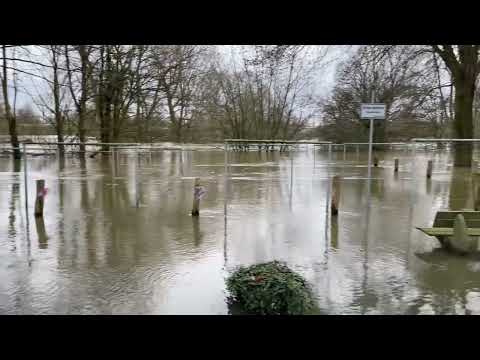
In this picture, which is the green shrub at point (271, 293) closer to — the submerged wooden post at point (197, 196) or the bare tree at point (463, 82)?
the submerged wooden post at point (197, 196)

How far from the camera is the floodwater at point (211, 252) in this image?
446cm

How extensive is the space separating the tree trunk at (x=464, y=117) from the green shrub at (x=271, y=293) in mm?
18416

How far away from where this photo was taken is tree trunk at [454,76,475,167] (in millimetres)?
19188

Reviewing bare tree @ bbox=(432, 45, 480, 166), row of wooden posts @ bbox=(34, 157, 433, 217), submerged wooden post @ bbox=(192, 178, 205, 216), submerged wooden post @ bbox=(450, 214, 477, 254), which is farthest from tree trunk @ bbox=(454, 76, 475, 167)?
submerged wooden post @ bbox=(192, 178, 205, 216)

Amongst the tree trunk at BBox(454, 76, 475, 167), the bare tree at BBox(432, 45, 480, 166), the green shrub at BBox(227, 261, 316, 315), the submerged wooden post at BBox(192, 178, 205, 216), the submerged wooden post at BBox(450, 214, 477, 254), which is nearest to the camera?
the green shrub at BBox(227, 261, 316, 315)

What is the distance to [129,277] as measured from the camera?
5180 millimetres

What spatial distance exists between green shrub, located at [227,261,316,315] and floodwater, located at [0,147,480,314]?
0.38 metres

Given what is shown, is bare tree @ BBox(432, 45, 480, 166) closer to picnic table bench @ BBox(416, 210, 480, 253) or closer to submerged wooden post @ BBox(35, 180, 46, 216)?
picnic table bench @ BBox(416, 210, 480, 253)

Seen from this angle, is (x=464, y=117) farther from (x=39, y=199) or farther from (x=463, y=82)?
(x=39, y=199)

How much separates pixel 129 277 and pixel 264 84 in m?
34.7

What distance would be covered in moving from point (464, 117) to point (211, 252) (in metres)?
18.2

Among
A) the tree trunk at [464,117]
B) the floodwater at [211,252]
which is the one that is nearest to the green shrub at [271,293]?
the floodwater at [211,252]
